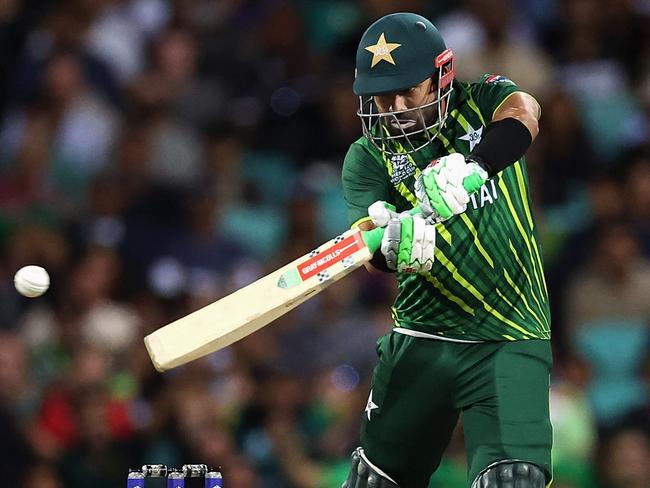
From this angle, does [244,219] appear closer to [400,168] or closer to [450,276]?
[400,168]

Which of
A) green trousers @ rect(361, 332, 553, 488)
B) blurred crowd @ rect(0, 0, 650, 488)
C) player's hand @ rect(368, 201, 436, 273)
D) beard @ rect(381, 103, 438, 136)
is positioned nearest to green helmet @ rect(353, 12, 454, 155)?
beard @ rect(381, 103, 438, 136)

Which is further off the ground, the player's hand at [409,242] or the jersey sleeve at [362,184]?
the jersey sleeve at [362,184]

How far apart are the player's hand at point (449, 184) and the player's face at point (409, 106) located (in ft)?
0.96

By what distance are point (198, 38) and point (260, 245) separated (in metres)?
1.65

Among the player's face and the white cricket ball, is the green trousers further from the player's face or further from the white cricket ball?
the white cricket ball

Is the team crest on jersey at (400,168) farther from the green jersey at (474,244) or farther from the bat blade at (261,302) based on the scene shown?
the bat blade at (261,302)

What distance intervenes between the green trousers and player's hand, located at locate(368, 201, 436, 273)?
19.2 inches

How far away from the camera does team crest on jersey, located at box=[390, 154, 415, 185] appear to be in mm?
4570

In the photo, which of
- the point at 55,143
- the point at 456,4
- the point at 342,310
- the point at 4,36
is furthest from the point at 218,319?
the point at 456,4

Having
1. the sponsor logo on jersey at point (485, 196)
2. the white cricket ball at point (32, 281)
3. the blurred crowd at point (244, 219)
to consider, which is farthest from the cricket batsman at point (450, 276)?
the blurred crowd at point (244, 219)

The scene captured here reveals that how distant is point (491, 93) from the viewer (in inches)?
182

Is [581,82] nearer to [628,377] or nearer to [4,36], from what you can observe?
[628,377]

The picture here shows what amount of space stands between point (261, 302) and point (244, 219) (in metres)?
3.94

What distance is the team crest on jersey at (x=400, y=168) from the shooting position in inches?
180
